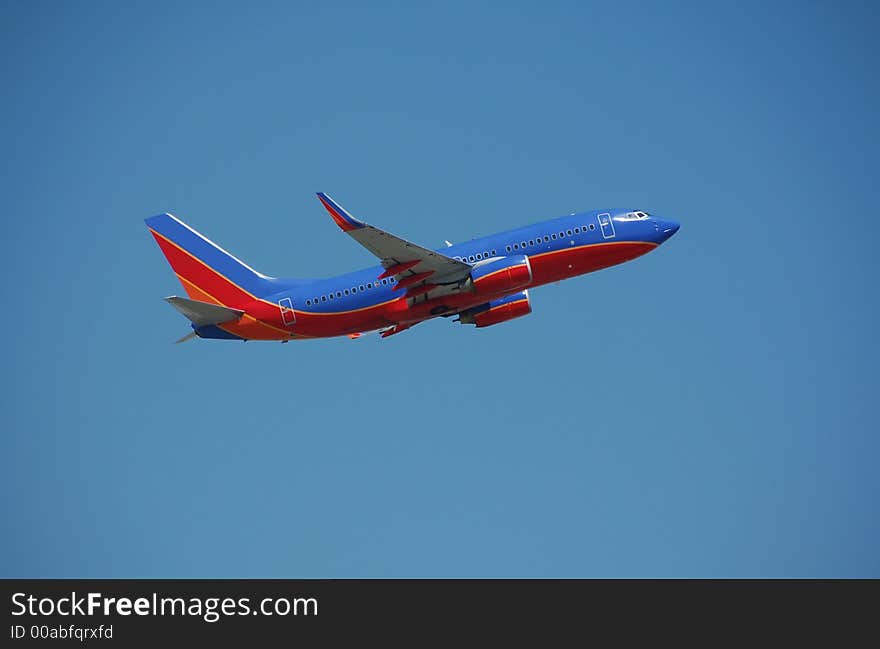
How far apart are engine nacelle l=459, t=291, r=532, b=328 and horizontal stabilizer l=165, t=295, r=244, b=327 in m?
14.6

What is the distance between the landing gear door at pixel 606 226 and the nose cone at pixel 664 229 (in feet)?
10.2

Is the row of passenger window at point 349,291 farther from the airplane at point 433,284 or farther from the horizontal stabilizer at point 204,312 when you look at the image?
the horizontal stabilizer at point 204,312

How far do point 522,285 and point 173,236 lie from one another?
23585mm

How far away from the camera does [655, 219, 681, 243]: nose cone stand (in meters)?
88.8

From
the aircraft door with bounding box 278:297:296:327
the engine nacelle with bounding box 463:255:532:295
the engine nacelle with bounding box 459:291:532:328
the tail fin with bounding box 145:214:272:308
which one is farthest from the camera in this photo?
the tail fin with bounding box 145:214:272:308

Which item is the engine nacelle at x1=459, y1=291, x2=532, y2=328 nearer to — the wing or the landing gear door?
the wing

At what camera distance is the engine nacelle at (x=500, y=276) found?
3349 inches

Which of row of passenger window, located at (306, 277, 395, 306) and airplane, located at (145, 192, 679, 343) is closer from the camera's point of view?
airplane, located at (145, 192, 679, 343)

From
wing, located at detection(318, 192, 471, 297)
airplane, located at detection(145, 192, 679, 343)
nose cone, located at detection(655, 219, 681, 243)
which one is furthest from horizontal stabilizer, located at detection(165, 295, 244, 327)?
nose cone, located at detection(655, 219, 681, 243)

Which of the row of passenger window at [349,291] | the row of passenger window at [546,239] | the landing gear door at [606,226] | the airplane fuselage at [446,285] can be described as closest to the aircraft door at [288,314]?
the airplane fuselage at [446,285]

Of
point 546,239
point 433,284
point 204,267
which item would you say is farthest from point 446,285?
point 204,267

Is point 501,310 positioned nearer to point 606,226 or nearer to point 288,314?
point 606,226
